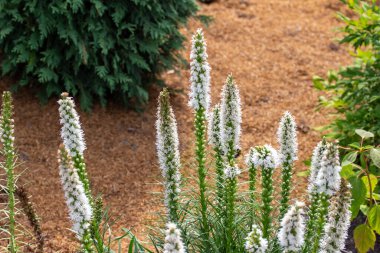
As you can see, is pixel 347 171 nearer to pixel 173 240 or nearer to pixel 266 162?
pixel 266 162

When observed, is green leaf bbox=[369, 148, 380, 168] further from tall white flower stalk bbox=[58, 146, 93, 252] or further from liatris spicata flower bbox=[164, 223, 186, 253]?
tall white flower stalk bbox=[58, 146, 93, 252]

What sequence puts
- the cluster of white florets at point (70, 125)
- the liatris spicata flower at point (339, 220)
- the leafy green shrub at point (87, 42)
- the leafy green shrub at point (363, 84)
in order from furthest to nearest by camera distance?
the leafy green shrub at point (87, 42), the leafy green shrub at point (363, 84), the cluster of white florets at point (70, 125), the liatris spicata flower at point (339, 220)

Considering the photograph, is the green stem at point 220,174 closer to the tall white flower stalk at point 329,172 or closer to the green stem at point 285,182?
the green stem at point 285,182

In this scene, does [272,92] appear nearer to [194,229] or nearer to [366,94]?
[366,94]

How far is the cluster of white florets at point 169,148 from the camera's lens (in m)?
3.46

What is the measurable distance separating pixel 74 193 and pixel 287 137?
1.27 m

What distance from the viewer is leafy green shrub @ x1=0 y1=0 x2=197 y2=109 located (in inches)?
259

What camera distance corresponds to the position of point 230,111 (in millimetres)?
3551

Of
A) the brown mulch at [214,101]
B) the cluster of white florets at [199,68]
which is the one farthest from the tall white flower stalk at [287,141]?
the brown mulch at [214,101]

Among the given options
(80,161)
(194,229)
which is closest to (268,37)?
(194,229)

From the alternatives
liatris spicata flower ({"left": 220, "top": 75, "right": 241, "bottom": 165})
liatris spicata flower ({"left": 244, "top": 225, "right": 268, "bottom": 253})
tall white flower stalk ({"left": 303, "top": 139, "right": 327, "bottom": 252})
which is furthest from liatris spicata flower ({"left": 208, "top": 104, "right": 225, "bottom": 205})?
liatris spicata flower ({"left": 244, "top": 225, "right": 268, "bottom": 253})

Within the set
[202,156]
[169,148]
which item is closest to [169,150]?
[169,148]

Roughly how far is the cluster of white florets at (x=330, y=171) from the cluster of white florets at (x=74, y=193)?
1.13m

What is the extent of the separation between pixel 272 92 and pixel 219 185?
4.17 meters
